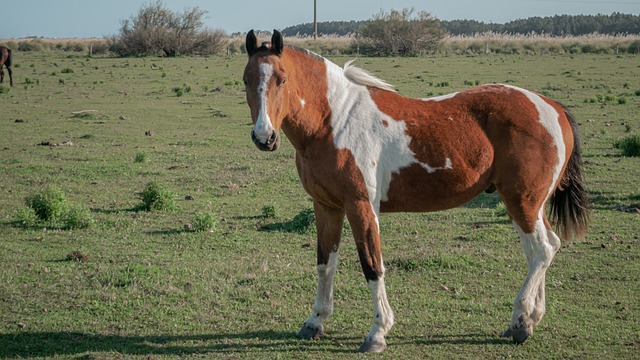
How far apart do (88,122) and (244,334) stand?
15262 mm

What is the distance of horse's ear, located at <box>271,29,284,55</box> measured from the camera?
5375 millimetres

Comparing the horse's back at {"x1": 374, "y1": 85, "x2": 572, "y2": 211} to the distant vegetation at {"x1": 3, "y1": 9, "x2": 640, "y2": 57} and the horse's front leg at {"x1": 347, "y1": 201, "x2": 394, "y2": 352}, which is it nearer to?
the horse's front leg at {"x1": 347, "y1": 201, "x2": 394, "y2": 352}

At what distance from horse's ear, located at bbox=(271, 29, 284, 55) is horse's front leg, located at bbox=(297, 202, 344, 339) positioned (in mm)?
1328

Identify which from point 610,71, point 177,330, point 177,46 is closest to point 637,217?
point 177,330

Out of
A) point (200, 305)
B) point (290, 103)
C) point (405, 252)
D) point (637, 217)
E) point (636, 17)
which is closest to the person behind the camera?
point (290, 103)

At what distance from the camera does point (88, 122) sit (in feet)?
65.7

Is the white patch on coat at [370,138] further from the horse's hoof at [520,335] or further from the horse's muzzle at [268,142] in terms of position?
the horse's hoof at [520,335]

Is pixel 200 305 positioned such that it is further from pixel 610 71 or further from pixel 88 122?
pixel 610 71

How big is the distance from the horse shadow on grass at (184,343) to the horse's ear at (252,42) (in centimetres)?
234

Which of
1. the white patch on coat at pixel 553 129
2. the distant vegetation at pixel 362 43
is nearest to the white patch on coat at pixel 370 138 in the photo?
the white patch on coat at pixel 553 129

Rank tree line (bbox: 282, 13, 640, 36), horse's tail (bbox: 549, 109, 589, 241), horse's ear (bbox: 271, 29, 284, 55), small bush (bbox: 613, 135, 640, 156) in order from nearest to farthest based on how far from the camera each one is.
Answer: horse's ear (bbox: 271, 29, 284, 55), horse's tail (bbox: 549, 109, 589, 241), small bush (bbox: 613, 135, 640, 156), tree line (bbox: 282, 13, 640, 36)

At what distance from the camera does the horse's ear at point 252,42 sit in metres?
5.41

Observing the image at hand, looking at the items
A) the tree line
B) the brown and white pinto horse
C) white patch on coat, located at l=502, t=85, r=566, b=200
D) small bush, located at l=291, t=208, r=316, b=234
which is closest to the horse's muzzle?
the brown and white pinto horse

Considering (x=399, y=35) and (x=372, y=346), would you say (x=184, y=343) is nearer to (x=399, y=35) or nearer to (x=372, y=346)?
(x=372, y=346)
